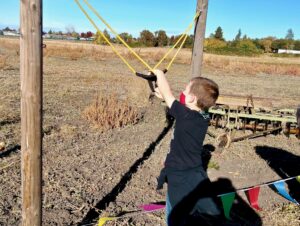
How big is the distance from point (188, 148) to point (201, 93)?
16.5 inches

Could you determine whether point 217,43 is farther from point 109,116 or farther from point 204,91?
point 204,91

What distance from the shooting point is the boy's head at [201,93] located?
105 inches

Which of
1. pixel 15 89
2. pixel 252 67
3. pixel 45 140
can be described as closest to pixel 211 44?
pixel 252 67

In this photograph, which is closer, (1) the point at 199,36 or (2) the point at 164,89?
(2) the point at 164,89

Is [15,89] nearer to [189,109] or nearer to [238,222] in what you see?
[238,222]

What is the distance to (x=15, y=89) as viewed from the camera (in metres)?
→ 11.5

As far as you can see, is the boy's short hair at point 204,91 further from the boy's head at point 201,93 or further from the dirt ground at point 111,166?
the dirt ground at point 111,166

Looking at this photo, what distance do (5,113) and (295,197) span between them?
6.08 m

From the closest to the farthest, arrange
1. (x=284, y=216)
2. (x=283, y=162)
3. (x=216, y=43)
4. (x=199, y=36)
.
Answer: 1. (x=284, y=216)
2. (x=199, y=36)
3. (x=283, y=162)
4. (x=216, y=43)

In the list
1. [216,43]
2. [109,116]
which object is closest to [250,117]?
[109,116]

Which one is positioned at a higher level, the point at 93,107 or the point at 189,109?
the point at 189,109

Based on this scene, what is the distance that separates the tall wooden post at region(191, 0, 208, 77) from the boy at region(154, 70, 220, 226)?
8.47 ft

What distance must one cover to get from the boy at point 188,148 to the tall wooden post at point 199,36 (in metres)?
2.58

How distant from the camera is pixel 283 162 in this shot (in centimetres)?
669
